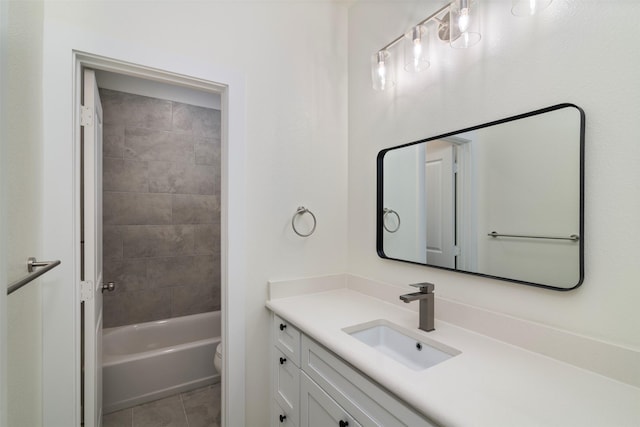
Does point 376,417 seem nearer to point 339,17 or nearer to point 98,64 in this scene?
point 98,64

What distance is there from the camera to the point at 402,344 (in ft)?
Result: 4.27

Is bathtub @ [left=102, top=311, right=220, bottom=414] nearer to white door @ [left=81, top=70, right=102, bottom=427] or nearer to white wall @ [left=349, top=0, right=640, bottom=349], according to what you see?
white door @ [left=81, top=70, right=102, bottom=427]

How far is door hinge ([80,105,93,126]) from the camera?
1364 mm

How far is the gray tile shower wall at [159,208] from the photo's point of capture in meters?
2.65

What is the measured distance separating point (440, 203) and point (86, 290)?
1.67 m

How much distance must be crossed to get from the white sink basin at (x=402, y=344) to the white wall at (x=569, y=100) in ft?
0.88

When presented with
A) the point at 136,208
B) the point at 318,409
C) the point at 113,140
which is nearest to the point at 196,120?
the point at 113,140

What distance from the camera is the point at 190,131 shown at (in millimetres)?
2943

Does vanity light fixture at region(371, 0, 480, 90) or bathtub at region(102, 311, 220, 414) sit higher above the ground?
vanity light fixture at region(371, 0, 480, 90)

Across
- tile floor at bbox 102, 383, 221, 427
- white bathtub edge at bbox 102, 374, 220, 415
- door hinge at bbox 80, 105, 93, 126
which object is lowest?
tile floor at bbox 102, 383, 221, 427

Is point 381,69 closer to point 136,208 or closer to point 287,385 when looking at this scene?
point 287,385

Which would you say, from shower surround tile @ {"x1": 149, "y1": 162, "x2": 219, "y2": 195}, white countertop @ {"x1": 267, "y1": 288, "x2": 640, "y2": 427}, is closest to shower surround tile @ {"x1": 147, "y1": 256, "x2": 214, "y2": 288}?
shower surround tile @ {"x1": 149, "y1": 162, "x2": 219, "y2": 195}

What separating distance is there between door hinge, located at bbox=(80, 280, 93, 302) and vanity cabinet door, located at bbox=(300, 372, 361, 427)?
1025 mm

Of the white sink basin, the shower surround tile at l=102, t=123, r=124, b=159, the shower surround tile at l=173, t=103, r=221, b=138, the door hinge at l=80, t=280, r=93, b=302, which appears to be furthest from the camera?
the shower surround tile at l=173, t=103, r=221, b=138
